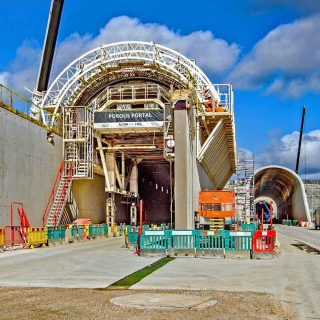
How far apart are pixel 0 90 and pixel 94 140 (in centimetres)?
1556

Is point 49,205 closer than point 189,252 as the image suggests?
No

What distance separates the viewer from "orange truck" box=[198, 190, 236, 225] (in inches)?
1483

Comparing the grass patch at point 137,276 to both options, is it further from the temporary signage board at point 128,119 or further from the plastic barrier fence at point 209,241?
the temporary signage board at point 128,119

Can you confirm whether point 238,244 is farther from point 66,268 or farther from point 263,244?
point 66,268

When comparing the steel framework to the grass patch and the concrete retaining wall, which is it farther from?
the grass patch

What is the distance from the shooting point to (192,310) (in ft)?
34.2

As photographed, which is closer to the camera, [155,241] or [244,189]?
[155,241]

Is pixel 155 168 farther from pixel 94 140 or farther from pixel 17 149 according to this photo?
pixel 17 149

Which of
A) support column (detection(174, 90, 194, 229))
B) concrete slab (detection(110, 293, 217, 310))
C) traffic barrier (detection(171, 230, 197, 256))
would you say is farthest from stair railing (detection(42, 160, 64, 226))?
concrete slab (detection(110, 293, 217, 310))

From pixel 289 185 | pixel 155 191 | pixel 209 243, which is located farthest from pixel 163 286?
pixel 289 185

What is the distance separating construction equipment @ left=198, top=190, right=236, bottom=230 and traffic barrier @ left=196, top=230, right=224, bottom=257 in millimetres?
14651

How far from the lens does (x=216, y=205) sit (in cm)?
3812

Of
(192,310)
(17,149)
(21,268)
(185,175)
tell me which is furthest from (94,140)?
(192,310)

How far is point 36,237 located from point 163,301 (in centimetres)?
1881
